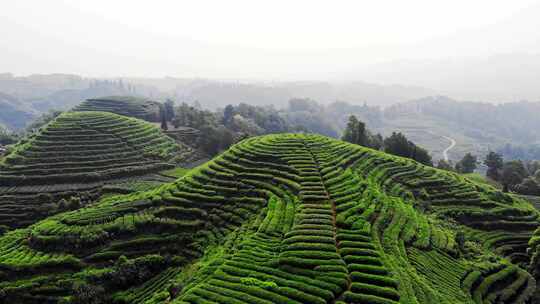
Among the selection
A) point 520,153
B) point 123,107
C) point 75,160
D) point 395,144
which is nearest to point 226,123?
point 123,107

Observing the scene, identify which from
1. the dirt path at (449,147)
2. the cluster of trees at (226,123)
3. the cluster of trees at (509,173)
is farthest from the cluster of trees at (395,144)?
the dirt path at (449,147)

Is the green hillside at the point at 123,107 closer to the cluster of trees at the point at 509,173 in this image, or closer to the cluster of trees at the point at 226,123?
the cluster of trees at the point at 226,123

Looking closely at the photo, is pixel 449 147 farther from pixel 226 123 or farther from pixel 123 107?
pixel 123 107

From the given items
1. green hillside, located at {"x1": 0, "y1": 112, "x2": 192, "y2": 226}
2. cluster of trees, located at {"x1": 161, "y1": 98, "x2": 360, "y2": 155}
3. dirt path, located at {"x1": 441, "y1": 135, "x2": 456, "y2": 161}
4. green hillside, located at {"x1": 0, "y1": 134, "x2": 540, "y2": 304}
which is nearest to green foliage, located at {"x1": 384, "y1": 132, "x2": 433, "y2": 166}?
cluster of trees, located at {"x1": 161, "y1": 98, "x2": 360, "y2": 155}

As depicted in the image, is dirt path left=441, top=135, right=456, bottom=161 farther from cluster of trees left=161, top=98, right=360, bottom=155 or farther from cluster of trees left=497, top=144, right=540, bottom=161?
cluster of trees left=161, top=98, right=360, bottom=155

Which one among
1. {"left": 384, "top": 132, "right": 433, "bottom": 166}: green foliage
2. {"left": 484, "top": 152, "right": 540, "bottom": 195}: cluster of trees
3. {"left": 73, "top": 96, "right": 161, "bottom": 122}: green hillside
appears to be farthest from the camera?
{"left": 73, "top": 96, "right": 161, "bottom": 122}: green hillside

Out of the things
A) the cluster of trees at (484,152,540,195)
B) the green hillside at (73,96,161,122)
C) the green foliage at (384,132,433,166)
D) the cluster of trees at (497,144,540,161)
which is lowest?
the cluster of trees at (497,144,540,161)
